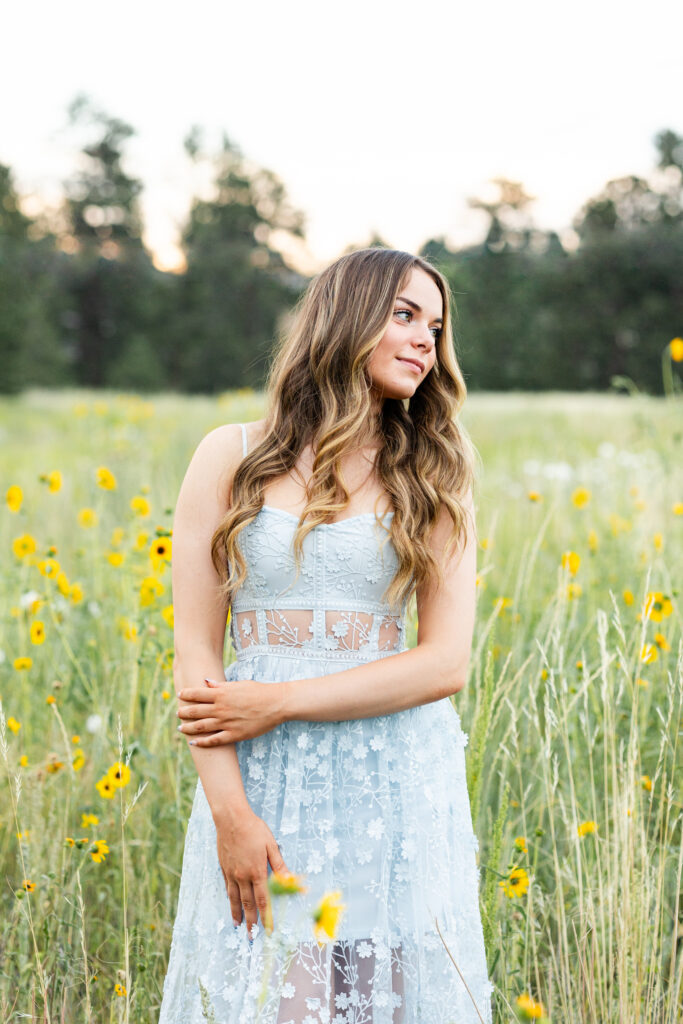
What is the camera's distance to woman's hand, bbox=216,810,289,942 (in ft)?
4.43

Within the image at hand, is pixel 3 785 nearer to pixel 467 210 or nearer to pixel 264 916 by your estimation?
pixel 264 916

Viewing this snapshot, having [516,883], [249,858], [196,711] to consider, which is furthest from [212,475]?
[516,883]

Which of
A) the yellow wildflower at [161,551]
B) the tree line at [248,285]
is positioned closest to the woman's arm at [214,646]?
the yellow wildflower at [161,551]

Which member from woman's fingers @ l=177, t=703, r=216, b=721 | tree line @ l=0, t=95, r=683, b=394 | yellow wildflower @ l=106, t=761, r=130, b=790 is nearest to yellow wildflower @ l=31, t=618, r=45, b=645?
yellow wildflower @ l=106, t=761, r=130, b=790

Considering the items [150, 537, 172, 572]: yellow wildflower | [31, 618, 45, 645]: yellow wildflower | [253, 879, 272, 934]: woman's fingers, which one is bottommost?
→ [253, 879, 272, 934]: woman's fingers

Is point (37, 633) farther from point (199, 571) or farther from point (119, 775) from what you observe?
point (199, 571)

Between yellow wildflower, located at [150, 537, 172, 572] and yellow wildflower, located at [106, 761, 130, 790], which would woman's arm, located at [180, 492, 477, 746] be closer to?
yellow wildflower, located at [106, 761, 130, 790]

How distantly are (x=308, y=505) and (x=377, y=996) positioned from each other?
0.78 meters

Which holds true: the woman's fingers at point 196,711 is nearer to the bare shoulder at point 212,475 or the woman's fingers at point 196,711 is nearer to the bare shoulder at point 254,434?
the bare shoulder at point 212,475

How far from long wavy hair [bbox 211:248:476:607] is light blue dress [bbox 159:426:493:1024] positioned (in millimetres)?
38

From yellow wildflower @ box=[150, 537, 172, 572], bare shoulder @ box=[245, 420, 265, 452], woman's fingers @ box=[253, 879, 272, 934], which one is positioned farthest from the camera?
yellow wildflower @ box=[150, 537, 172, 572]

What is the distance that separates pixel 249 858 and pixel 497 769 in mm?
1265

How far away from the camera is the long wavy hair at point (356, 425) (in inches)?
59.4

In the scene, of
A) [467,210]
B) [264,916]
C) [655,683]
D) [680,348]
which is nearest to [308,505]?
[264,916]
